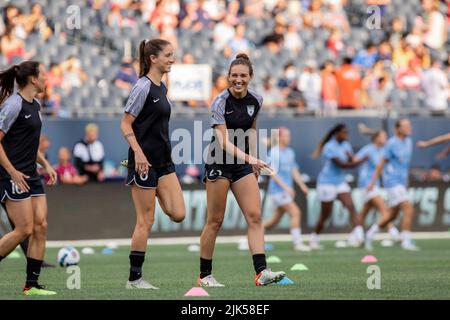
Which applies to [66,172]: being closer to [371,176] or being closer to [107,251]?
[107,251]

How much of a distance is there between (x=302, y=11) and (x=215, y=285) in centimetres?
1858

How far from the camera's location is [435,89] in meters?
28.0

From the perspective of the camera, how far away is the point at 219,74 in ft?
86.3

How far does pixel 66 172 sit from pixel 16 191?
11.1 m

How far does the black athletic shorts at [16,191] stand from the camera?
467 inches

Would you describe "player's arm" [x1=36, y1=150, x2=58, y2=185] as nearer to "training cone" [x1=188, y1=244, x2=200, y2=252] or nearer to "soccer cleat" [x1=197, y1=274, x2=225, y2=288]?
"soccer cleat" [x1=197, y1=274, x2=225, y2=288]

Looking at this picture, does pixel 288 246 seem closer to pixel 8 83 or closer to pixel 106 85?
pixel 106 85

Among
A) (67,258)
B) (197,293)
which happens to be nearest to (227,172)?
(197,293)

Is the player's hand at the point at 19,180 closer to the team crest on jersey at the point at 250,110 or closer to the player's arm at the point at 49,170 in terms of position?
the player's arm at the point at 49,170

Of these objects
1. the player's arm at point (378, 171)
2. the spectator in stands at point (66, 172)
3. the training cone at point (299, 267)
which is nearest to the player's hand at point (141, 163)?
the training cone at point (299, 267)

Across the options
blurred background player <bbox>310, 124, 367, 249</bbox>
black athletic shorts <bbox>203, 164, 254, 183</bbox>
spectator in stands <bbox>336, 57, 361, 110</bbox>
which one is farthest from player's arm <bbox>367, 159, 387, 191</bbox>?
black athletic shorts <bbox>203, 164, 254, 183</bbox>

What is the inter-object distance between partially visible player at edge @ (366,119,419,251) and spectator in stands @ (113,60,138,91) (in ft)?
19.8

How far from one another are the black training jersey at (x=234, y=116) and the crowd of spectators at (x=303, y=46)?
11.6 meters

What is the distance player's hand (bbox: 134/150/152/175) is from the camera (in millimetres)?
11711
